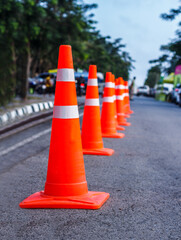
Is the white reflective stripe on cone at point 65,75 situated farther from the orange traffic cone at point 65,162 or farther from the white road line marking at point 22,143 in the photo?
the white road line marking at point 22,143

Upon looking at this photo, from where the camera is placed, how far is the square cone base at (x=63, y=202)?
3.88 m

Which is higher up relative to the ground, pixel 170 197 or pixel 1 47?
pixel 1 47

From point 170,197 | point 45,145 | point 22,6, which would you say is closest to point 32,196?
point 170,197

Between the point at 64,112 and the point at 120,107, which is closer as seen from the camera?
the point at 64,112

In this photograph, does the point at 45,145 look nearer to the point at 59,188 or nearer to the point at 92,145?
the point at 92,145

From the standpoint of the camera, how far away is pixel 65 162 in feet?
13.8

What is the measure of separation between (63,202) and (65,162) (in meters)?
0.42

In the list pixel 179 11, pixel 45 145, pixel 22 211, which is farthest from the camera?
pixel 179 11

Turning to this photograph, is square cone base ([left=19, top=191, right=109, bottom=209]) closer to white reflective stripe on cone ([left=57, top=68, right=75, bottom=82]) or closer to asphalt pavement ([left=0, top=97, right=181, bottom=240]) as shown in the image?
→ asphalt pavement ([left=0, top=97, right=181, bottom=240])

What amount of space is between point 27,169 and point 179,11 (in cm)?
2966

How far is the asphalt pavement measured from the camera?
3316mm

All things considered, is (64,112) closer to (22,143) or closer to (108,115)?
(22,143)

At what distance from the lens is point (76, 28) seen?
1177 inches

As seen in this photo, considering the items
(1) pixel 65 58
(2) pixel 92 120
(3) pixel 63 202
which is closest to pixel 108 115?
(2) pixel 92 120
